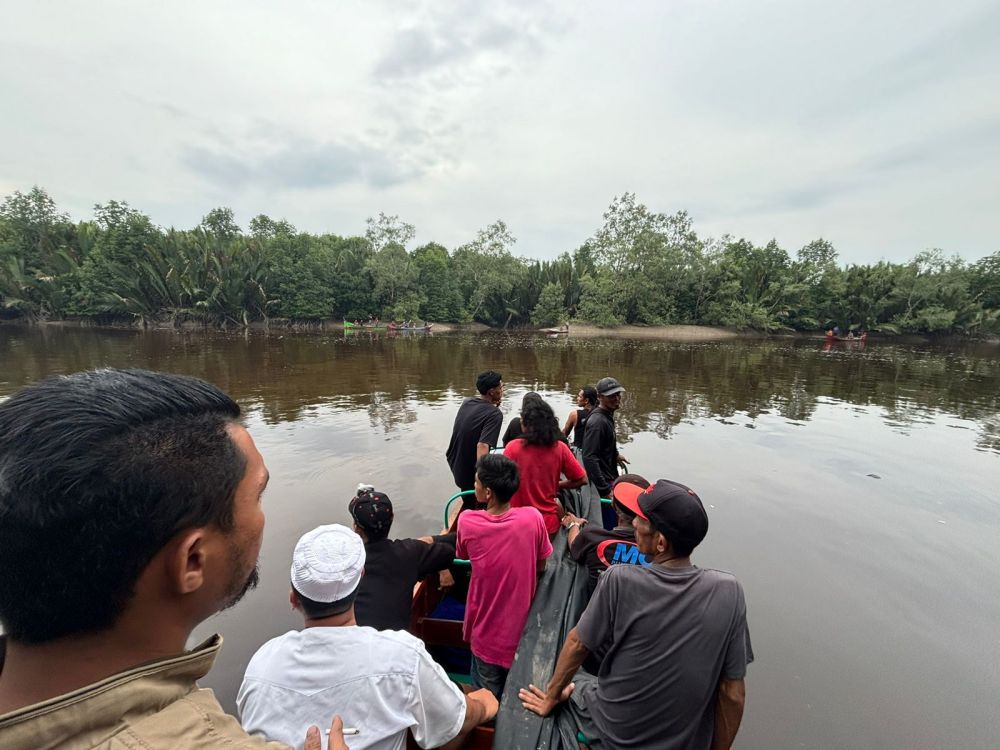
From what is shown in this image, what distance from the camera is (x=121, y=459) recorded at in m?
0.73

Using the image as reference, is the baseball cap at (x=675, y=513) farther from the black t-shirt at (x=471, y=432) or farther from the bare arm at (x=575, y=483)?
the black t-shirt at (x=471, y=432)

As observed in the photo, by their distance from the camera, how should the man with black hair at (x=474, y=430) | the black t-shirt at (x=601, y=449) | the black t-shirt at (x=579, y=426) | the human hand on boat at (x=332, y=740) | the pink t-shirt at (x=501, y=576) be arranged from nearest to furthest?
the human hand on boat at (x=332, y=740) → the pink t-shirt at (x=501, y=576) → the man with black hair at (x=474, y=430) → the black t-shirt at (x=601, y=449) → the black t-shirt at (x=579, y=426)

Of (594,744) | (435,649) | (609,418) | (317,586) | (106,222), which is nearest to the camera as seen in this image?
(317,586)

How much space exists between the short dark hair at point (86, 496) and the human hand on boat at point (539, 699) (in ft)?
6.22

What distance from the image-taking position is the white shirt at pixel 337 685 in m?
1.25

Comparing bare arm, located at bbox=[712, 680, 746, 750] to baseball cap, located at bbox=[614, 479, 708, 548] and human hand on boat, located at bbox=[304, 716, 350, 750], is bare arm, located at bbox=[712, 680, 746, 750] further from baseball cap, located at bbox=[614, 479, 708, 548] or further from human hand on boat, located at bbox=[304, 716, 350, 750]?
human hand on boat, located at bbox=[304, 716, 350, 750]

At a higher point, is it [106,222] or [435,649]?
[106,222]

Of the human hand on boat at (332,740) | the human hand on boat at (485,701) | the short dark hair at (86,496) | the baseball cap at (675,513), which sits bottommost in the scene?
the human hand on boat at (485,701)

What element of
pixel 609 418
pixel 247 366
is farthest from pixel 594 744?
pixel 247 366

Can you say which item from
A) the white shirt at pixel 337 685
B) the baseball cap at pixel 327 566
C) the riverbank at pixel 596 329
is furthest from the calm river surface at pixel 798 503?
the riverbank at pixel 596 329

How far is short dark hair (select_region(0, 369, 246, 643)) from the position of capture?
67cm

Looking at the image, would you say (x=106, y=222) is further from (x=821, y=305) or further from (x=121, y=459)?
(x=821, y=305)

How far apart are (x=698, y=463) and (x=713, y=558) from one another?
9.62 feet

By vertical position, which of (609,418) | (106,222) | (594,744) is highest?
(106,222)
